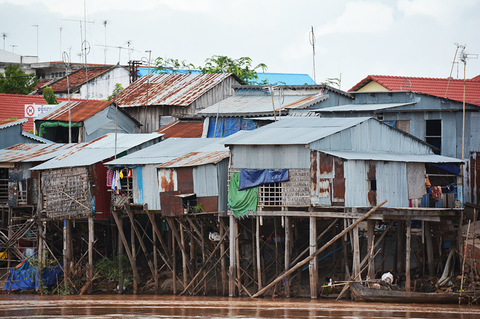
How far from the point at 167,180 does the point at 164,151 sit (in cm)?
279

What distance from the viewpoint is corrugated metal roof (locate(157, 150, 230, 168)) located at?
25.2 metres

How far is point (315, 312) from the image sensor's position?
824 inches

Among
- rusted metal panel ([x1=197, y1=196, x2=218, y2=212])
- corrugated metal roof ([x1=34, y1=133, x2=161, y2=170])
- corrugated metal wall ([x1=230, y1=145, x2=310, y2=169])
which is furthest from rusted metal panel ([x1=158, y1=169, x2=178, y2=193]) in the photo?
corrugated metal roof ([x1=34, y1=133, x2=161, y2=170])

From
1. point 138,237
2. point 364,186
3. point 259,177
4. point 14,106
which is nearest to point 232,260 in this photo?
point 259,177

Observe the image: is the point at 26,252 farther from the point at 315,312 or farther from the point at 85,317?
the point at 315,312

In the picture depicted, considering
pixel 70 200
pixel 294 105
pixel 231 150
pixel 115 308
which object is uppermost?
pixel 294 105

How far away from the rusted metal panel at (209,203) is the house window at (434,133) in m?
8.85

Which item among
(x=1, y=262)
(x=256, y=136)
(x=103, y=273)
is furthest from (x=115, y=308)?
(x=1, y=262)

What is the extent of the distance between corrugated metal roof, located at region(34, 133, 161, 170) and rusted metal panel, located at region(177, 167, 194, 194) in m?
4.41

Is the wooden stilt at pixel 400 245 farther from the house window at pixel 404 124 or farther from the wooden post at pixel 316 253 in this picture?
the house window at pixel 404 124

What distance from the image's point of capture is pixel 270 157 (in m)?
23.8

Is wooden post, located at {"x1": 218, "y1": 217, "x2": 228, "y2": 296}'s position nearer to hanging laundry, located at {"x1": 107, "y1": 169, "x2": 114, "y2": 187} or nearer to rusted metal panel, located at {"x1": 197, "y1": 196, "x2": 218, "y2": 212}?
rusted metal panel, located at {"x1": 197, "y1": 196, "x2": 218, "y2": 212}

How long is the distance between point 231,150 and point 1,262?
44.8ft

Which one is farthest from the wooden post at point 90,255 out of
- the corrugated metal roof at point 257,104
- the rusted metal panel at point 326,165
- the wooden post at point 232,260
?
the rusted metal panel at point 326,165
